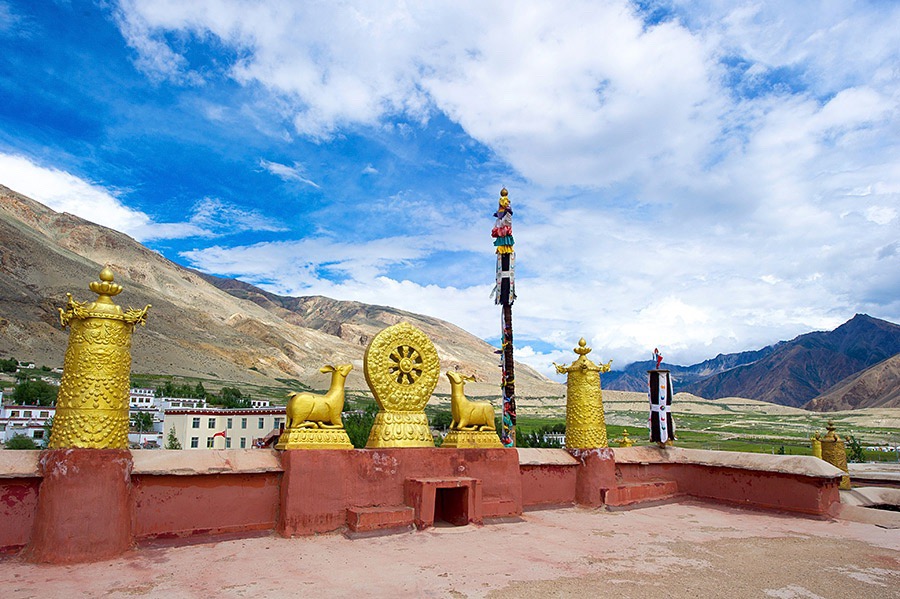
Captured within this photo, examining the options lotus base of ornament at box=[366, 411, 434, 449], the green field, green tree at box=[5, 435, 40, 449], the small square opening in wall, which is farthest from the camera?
the green field

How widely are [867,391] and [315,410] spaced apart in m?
150

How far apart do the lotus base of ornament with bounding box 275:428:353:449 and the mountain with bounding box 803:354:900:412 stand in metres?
139

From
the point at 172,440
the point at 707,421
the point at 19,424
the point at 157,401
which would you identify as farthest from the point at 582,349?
Answer: the point at 707,421

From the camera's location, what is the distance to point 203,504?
7.45m

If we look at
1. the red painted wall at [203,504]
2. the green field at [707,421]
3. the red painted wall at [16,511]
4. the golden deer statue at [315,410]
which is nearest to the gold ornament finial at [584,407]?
the golden deer statue at [315,410]

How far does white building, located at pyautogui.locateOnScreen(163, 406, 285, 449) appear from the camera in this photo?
1359 inches

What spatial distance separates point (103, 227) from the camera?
5517 inches

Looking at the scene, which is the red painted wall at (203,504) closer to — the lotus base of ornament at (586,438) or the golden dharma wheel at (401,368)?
the golden dharma wheel at (401,368)

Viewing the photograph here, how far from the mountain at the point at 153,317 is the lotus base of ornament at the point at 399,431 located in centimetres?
4443

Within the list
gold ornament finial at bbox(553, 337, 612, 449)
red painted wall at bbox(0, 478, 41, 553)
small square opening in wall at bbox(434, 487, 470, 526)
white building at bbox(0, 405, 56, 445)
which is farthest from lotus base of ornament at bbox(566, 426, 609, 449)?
white building at bbox(0, 405, 56, 445)

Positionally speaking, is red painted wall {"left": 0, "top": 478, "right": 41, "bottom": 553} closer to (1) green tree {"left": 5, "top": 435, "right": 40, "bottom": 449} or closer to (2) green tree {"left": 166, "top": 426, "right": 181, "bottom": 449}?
(1) green tree {"left": 5, "top": 435, "right": 40, "bottom": 449}

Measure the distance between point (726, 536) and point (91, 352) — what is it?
9.16m

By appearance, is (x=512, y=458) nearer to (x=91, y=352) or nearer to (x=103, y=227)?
(x=91, y=352)

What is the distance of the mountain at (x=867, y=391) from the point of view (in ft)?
400
